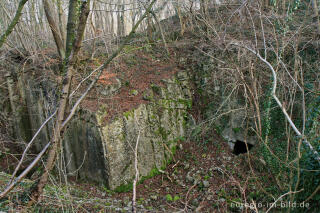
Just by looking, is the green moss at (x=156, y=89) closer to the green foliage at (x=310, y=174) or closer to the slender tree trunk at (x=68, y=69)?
the green foliage at (x=310, y=174)

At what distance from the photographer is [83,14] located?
2.34 metres

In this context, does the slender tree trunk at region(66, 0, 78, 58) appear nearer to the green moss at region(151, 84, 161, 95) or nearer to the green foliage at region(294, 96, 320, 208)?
the green foliage at region(294, 96, 320, 208)

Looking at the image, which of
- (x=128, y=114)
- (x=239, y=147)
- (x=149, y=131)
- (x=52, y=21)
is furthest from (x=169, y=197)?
(x=52, y=21)

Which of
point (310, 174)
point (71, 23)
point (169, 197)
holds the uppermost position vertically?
point (71, 23)

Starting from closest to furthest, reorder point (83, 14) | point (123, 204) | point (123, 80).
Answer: point (83, 14) → point (123, 204) → point (123, 80)

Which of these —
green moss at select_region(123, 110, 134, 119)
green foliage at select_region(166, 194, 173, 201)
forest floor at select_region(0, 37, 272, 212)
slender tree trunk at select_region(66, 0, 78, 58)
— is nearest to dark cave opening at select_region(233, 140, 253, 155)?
forest floor at select_region(0, 37, 272, 212)

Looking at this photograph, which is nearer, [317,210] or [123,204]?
[317,210]

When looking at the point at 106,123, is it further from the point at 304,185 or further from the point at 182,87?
the point at 304,185

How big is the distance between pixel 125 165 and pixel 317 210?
4.91m

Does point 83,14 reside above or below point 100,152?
above

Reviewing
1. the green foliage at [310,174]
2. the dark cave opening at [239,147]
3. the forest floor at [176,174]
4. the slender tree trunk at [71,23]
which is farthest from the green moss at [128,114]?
the green foliage at [310,174]

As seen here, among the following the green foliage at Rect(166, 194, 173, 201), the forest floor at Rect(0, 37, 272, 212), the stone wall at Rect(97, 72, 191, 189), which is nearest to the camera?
the forest floor at Rect(0, 37, 272, 212)

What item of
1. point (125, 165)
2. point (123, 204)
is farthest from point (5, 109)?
point (123, 204)

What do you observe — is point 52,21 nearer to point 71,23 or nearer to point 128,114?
point 128,114
